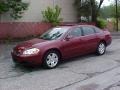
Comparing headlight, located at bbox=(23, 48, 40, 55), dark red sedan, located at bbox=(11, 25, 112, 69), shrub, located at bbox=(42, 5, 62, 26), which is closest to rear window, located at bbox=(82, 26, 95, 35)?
dark red sedan, located at bbox=(11, 25, 112, 69)

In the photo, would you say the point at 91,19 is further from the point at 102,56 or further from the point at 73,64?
the point at 73,64

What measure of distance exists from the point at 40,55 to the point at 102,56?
3.56m

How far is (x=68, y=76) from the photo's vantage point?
8492mm

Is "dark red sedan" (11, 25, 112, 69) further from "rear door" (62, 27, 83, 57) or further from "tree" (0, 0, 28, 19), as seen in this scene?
"tree" (0, 0, 28, 19)

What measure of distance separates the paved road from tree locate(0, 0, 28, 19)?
8.39 m

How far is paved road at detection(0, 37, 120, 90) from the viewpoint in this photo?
7477mm

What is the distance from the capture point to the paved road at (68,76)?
294 inches

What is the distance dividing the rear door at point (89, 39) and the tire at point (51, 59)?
1718 mm

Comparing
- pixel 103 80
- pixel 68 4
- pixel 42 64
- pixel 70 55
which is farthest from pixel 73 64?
pixel 68 4

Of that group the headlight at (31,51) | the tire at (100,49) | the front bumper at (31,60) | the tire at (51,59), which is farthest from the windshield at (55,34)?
the tire at (100,49)

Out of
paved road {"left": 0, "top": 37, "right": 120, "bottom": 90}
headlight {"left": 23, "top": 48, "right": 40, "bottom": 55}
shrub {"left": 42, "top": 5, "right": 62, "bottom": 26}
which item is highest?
shrub {"left": 42, "top": 5, "right": 62, "bottom": 26}

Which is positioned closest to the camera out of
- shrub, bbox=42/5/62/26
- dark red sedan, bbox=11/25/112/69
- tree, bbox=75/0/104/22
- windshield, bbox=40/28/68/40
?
dark red sedan, bbox=11/25/112/69

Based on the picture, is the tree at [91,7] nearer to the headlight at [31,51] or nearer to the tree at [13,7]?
the tree at [13,7]

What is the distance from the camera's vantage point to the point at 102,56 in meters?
11.8
